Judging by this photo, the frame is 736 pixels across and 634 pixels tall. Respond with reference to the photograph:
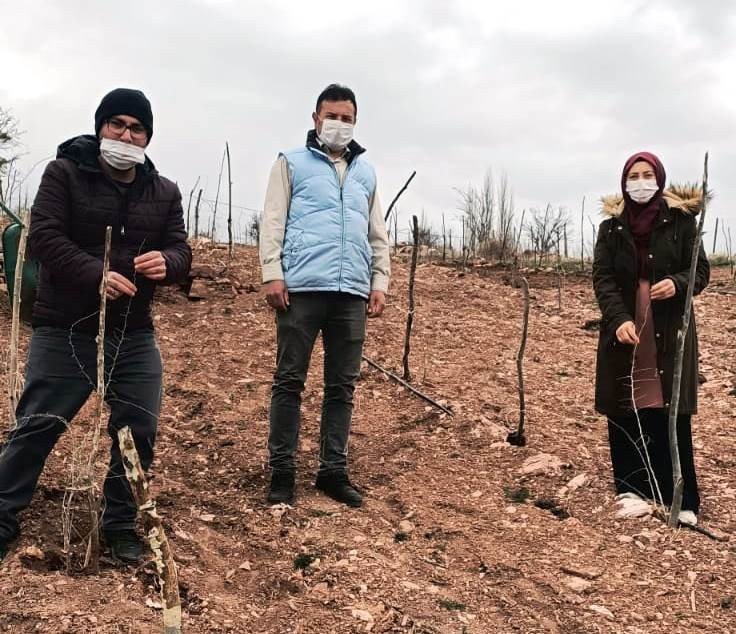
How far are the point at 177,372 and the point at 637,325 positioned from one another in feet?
10.6

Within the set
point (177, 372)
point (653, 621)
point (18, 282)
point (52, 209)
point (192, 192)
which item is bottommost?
point (653, 621)

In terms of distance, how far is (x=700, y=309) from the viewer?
788 centimetres

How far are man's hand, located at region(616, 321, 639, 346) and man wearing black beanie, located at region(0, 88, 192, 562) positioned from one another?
1.80m

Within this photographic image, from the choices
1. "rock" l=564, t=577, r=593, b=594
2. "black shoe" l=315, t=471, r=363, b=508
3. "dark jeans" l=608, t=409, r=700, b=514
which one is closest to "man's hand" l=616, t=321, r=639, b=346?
"dark jeans" l=608, t=409, r=700, b=514

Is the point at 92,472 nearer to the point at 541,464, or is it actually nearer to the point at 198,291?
the point at 541,464

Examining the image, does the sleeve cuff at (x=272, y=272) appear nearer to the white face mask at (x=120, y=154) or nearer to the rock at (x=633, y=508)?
the white face mask at (x=120, y=154)

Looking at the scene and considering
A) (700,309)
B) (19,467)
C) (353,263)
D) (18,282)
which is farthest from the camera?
(700,309)

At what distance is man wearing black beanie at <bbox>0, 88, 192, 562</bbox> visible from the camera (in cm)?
221

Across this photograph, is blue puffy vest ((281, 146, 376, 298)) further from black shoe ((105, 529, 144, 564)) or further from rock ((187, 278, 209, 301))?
rock ((187, 278, 209, 301))

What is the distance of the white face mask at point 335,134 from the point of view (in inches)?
114

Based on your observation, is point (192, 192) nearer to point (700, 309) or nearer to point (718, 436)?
point (700, 309)

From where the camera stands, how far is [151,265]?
2283 mm

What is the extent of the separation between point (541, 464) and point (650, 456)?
62 centimetres

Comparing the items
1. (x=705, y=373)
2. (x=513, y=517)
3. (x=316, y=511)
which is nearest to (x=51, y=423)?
(x=316, y=511)
